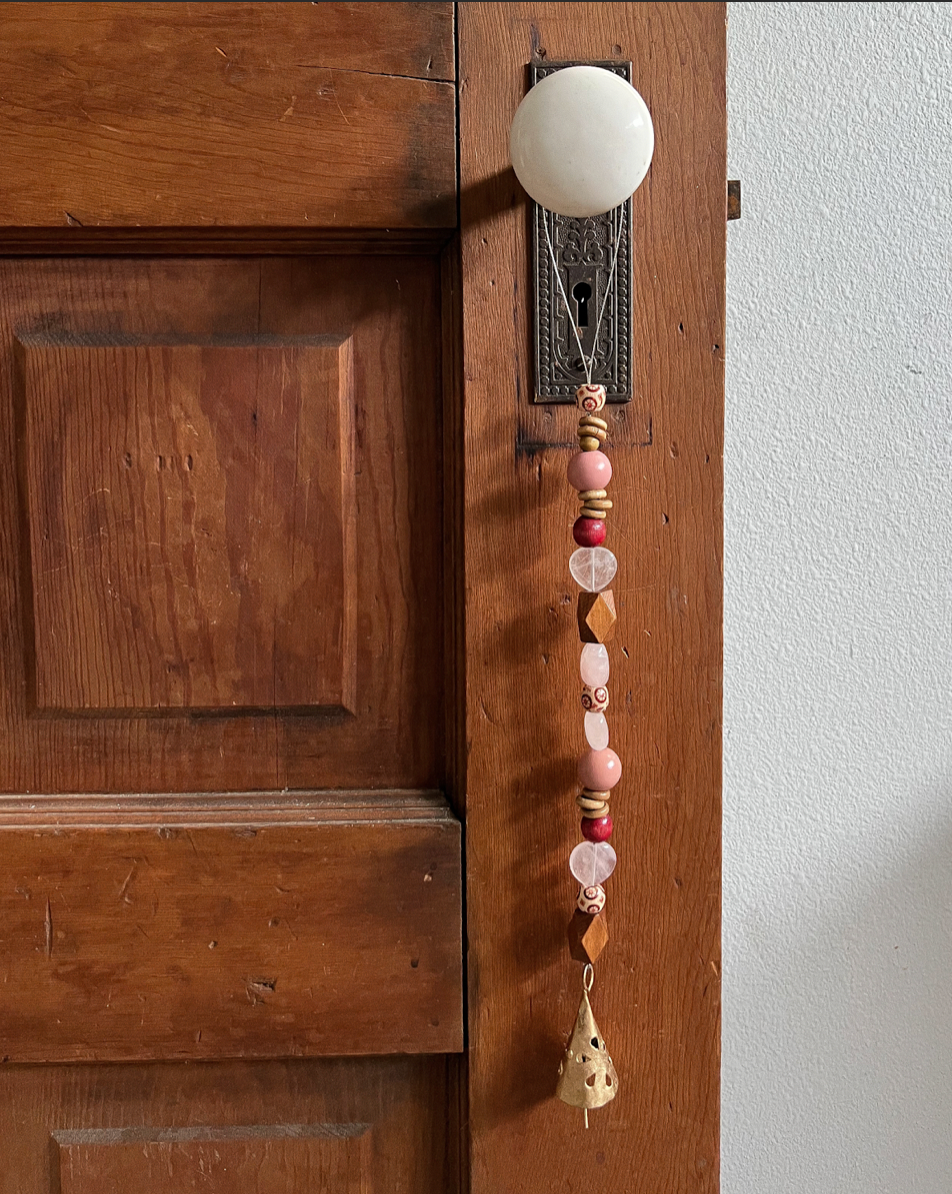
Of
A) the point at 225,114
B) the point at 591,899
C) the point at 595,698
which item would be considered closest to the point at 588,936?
the point at 591,899

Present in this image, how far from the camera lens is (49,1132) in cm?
50

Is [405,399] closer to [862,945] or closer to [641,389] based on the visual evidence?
[641,389]

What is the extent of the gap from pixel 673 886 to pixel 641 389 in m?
0.26

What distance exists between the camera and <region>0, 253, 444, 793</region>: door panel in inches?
18.9

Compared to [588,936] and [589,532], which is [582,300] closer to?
[589,532]

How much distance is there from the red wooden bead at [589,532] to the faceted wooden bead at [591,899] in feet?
0.57

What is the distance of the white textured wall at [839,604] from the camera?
597mm

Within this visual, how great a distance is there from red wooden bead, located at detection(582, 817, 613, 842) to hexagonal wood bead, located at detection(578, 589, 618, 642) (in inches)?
3.6

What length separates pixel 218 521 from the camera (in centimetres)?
48

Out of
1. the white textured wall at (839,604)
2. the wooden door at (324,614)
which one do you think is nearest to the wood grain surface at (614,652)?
the wooden door at (324,614)

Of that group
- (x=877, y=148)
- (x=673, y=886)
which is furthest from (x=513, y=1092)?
(x=877, y=148)

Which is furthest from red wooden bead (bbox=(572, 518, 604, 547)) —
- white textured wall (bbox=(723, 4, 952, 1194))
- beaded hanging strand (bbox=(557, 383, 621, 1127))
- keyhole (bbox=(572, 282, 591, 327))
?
white textured wall (bbox=(723, 4, 952, 1194))

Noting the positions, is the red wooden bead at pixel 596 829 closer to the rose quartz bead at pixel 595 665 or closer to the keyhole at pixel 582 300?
the rose quartz bead at pixel 595 665

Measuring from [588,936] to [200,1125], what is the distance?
24 cm
